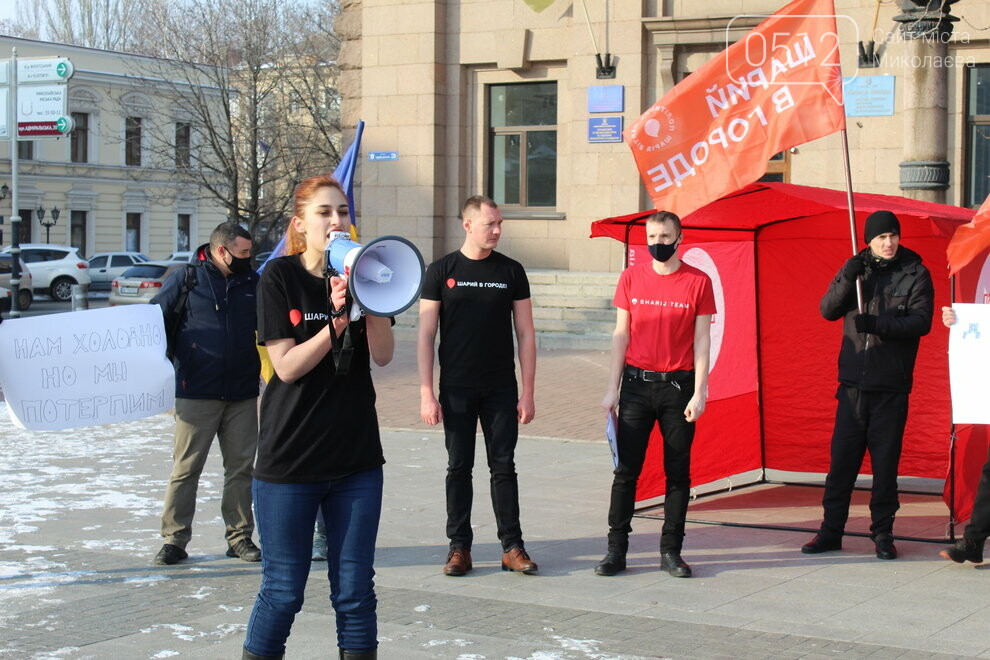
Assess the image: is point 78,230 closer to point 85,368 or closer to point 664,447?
point 85,368

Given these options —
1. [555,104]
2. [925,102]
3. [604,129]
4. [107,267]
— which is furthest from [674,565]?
[107,267]

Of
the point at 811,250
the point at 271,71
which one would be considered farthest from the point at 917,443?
the point at 271,71

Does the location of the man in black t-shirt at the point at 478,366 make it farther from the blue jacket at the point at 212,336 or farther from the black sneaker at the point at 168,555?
the black sneaker at the point at 168,555

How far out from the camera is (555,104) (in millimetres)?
23859

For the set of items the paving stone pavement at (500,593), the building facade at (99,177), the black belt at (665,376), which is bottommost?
the paving stone pavement at (500,593)

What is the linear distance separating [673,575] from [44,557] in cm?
350

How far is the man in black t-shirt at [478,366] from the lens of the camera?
6844 mm

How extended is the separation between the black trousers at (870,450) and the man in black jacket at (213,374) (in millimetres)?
3240

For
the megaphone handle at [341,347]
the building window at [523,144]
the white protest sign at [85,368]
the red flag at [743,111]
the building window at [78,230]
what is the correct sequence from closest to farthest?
the megaphone handle at [341,347]
the white protest sign at [85,368]
the red flag at [743,111]
the building window at [523,144]
the building window at [78,230]

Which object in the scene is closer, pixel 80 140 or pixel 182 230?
pixel 80 140

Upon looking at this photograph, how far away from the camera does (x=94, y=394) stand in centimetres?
688

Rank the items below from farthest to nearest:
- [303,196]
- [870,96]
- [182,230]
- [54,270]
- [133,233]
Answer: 1. [182,230]
2. [133,233]
3. [54,270]
4. [870,96]
5. [303,196]

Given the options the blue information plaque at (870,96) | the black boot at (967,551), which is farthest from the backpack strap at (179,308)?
the blue information plaque at (870,96)

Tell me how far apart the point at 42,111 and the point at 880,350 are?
14013 millimetres
